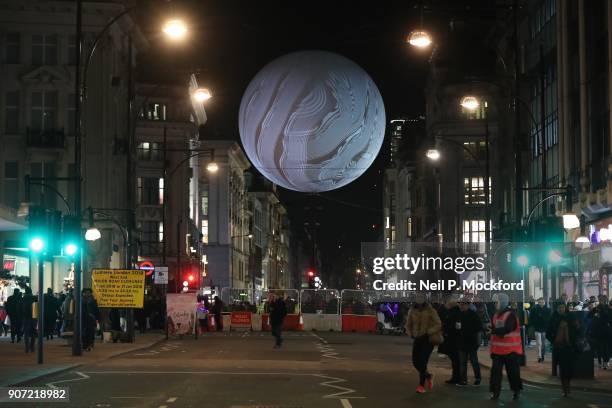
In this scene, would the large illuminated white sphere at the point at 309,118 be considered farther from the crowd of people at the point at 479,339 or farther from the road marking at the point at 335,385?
the crowd of people at the point at 479,339

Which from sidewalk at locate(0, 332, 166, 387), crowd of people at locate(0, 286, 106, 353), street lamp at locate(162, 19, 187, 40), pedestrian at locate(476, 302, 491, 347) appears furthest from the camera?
pedestrian at locate(476, 302, 491, 347)

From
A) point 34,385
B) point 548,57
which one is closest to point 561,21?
point 548,57

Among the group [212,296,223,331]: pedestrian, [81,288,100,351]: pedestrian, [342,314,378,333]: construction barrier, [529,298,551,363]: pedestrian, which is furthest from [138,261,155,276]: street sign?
[529,298,551,363]: pedestrian

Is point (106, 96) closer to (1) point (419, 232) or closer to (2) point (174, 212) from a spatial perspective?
(2) point (174, 212)

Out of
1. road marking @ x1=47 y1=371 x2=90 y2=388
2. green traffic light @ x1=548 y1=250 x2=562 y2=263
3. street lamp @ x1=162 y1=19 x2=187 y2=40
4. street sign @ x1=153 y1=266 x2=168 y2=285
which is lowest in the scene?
road marking @ x1=47 y1=371 x2=90 y2=388

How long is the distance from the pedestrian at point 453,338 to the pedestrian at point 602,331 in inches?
286

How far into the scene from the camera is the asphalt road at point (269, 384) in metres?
17.4

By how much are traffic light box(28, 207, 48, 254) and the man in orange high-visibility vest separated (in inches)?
474

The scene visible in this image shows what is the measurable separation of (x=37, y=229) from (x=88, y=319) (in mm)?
6863

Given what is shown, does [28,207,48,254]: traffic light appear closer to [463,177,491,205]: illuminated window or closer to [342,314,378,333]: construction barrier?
[342,314,378,333]: construction barrier

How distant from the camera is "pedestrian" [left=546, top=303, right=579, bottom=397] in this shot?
65.2 feet

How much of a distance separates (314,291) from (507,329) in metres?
40.1

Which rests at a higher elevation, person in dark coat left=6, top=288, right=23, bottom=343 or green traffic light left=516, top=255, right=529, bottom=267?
green traffic light left=516, top=255, right=529, bottom=267

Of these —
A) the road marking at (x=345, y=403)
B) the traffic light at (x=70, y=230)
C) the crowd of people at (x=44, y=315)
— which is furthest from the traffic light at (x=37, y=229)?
the road marking at (x=345, y=403)
